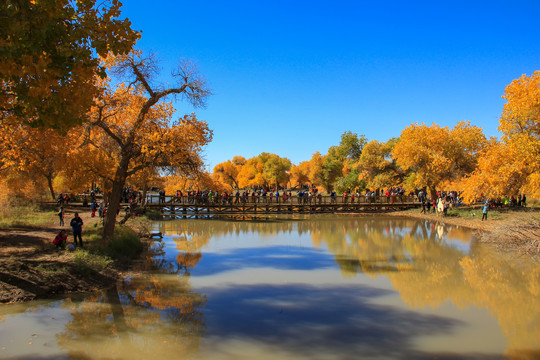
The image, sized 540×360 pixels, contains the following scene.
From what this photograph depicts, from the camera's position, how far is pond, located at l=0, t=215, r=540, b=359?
22.9ft

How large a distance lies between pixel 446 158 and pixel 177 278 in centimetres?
2747

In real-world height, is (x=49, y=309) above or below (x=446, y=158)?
below

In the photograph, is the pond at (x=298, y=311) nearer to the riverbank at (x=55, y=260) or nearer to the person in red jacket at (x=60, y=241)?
the riverbank at (x=55, y=260)

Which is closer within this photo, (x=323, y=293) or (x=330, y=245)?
(x=323, y=293)

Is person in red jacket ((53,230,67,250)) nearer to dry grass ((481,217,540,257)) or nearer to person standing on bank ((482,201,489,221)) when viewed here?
dry grass ((481,217,540,257))

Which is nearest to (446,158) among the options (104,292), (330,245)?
(330,245)

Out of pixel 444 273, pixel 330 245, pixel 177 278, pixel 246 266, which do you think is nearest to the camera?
pixel 177 278

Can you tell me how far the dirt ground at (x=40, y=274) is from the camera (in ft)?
30.3

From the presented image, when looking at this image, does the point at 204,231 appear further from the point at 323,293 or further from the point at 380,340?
the point at 380,340

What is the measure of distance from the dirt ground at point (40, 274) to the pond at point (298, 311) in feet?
1.57

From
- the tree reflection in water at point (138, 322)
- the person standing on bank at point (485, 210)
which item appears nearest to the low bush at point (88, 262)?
the tree reflection in water at point (138, 322)

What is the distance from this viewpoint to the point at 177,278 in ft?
40.4

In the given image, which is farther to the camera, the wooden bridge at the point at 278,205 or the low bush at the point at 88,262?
the wooden bridge at the point at 278,205

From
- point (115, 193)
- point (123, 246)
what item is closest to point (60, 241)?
point (123, 246)
